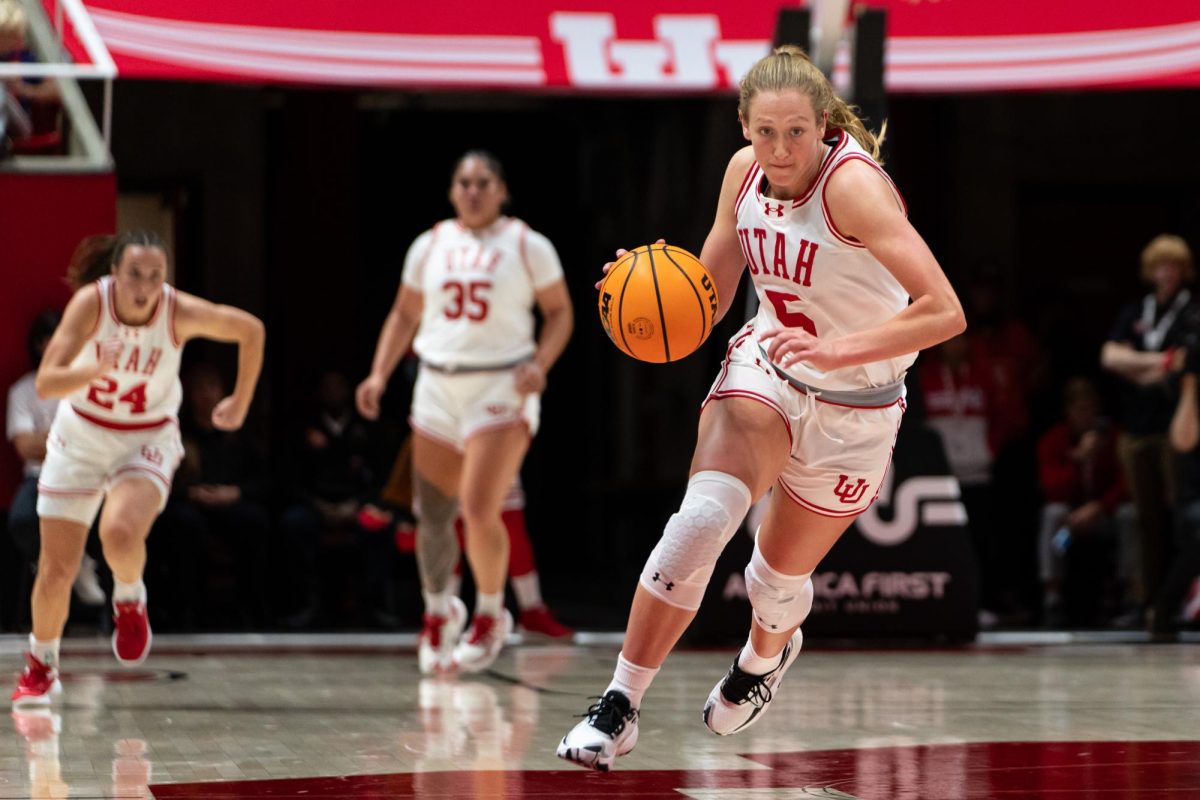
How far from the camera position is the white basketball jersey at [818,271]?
16.5 ft

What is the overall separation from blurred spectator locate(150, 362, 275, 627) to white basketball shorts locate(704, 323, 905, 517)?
218 inches

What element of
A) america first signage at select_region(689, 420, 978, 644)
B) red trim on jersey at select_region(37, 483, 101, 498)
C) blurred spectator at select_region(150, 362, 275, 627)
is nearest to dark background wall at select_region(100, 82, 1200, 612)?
blurred spectator at select_region(150, 362, 275, 627)

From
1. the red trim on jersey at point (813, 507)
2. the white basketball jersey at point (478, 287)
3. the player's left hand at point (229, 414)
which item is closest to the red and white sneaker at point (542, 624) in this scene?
the white basketball jersey at point (478, 287)

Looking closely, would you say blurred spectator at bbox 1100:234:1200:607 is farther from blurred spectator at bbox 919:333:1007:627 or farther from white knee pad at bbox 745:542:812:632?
white knee pad at bbox 745:542:812:632

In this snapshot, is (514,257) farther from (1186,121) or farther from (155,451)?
(1186,121)

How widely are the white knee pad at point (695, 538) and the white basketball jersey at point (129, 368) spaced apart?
292 cm

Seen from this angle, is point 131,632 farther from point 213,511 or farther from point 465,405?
point 213,511

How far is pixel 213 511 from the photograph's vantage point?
10.5 metres

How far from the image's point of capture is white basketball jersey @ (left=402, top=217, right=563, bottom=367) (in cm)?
834

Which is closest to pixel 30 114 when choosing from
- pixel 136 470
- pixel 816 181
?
pixel 136 470

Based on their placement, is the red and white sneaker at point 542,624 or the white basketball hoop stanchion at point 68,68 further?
the red and white sneaker at point 542,624

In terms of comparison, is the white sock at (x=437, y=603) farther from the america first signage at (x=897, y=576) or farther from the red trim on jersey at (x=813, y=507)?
the red trim on jersey at (x=813, y=507)

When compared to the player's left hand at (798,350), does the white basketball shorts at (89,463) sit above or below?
below

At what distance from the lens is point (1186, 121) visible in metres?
13.7
